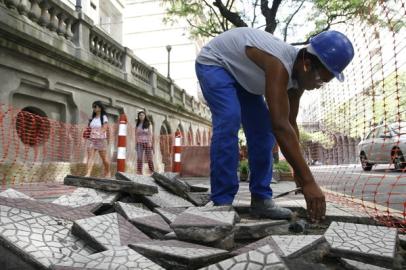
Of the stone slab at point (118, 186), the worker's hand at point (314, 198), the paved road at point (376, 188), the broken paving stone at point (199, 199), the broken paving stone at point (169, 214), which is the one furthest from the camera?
the paved road at point (376, 188)

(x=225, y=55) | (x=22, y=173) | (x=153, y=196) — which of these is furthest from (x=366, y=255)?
(x=22, y=173)

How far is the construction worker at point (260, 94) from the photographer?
2227 millimetres

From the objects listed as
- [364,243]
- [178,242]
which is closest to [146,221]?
[178,242]

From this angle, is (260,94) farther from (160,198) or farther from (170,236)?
(170,236)

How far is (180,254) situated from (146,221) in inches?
28.6

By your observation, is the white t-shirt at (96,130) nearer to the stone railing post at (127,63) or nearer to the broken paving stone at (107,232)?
the stone railing post at (127,63)

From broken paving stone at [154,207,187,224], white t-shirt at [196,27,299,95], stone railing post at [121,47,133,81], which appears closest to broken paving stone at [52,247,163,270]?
broken paving stone at [154,207,187,224]

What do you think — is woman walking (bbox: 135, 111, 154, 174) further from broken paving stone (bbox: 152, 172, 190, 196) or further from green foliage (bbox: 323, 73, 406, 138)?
broken paving stone (bbox: 152, 172, 190, 196)

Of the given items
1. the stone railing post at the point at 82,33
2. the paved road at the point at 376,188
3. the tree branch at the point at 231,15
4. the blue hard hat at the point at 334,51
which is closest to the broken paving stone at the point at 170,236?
the blue hard hat at the point at 334,51

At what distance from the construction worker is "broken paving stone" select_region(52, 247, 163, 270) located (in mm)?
1092

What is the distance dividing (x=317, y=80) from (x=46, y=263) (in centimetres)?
184

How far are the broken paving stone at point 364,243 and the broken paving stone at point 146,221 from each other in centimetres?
89

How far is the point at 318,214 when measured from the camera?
86.0 inches

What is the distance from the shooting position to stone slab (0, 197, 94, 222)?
205cm
